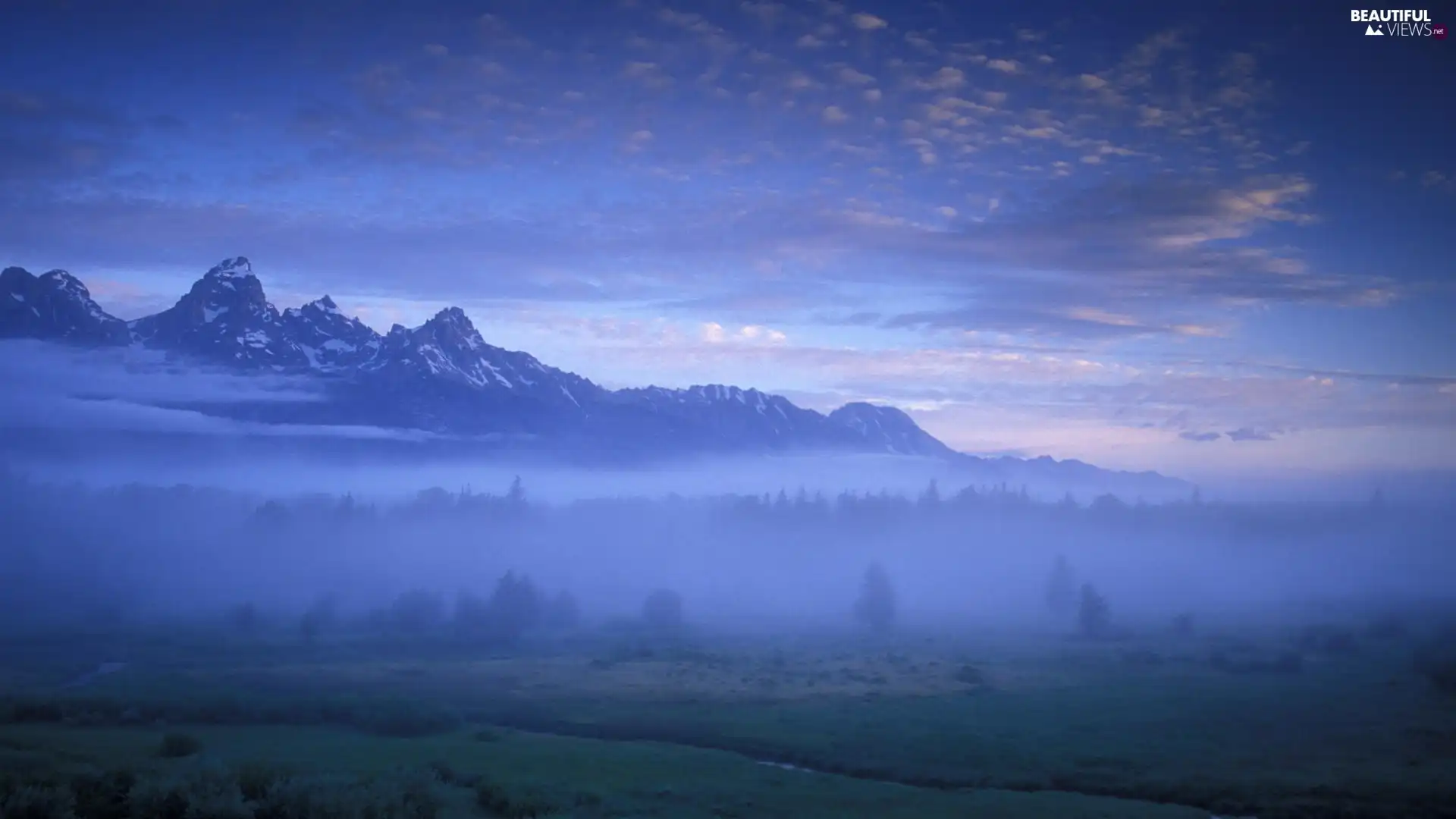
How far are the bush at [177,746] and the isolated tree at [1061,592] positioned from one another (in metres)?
149

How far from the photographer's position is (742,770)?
5438 centimetres

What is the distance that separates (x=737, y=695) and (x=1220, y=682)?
45740 mm

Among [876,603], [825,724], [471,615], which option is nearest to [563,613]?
Result: [471,615]

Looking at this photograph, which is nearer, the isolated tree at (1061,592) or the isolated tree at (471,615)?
the isolated tree at (471,615)

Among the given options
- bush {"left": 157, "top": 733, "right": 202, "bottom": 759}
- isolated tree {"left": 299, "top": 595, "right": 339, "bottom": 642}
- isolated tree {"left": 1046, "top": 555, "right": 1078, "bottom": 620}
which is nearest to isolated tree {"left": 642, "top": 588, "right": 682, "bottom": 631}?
isolated tree {"left": 299, "top": 595, "right": 339, "bottom": 642}

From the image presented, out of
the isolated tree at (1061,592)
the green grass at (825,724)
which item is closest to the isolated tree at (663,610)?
the green grass at (825,724)

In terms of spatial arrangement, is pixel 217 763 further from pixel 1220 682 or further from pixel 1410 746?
pixel 1220 682

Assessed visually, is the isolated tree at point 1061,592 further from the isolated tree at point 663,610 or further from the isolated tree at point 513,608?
the isolated tree at point 513,608

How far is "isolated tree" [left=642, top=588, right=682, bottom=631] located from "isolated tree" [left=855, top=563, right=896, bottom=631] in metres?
30.4

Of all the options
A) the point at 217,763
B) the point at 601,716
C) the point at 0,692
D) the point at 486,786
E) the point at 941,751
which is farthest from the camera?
the point at 601,716

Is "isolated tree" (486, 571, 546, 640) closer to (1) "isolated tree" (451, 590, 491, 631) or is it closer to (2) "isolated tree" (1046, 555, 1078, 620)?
(1) "isolated tree" (451, 590, 491, 631)

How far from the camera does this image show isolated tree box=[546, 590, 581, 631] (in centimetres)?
15188

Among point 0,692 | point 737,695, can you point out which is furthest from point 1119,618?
point 0,692

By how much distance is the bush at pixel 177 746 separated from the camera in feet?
152
